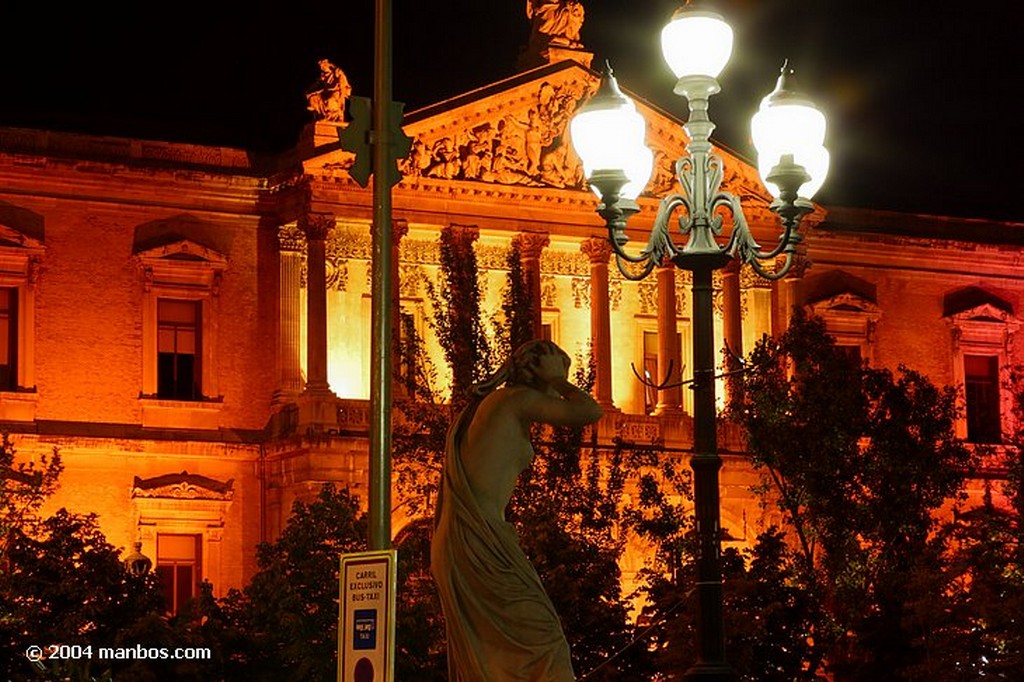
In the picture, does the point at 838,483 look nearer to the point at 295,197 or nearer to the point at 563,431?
the point at 563,431

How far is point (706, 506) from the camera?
18297mm

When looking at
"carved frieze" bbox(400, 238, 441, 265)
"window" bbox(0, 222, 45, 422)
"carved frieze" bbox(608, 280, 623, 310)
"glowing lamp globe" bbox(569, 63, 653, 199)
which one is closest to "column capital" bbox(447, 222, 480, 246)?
"carved frieze" bbox(400, 238, 441, 265)

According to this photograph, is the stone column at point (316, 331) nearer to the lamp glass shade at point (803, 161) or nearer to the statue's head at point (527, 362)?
the lamp glass shade at point (803, 161)

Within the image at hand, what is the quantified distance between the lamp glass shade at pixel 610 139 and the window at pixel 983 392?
39094 mm

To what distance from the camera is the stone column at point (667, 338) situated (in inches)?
2053

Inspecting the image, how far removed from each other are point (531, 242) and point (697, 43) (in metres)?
32.3

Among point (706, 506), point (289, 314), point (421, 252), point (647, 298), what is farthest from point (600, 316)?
point (706, 506)

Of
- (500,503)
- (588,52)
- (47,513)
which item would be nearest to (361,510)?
(47,513)

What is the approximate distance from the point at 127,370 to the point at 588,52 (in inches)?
465

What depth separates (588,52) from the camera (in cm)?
5194

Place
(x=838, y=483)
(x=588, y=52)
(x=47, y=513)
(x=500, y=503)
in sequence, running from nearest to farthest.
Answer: (x=500, y=503) < (x=838, y=483) < (x=47, y=513) < (x=588, y=52)

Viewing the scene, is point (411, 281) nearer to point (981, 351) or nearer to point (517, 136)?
point (517, 136)

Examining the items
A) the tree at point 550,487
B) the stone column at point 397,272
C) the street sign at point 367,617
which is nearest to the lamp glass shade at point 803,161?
the street sign at point 367,617

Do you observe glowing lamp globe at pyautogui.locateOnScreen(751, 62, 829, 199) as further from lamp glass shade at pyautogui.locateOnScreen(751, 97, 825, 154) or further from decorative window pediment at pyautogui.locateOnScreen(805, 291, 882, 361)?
decorative window pediment at pyautogui.locateOnScreen(805, 291, 882, 361)
